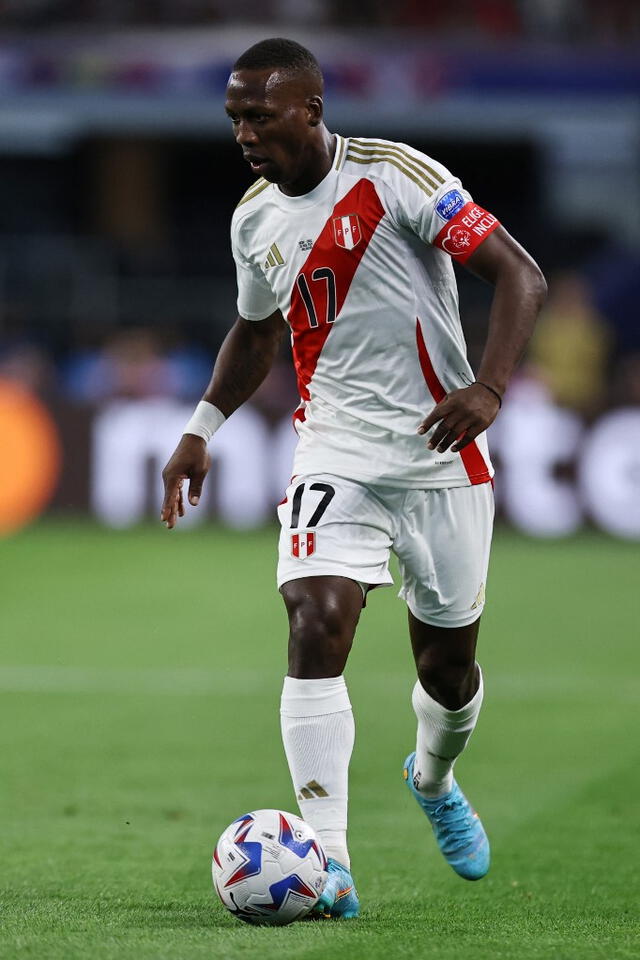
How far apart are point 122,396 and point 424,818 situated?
1050cm

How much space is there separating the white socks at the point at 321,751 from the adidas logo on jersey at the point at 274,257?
1207mm

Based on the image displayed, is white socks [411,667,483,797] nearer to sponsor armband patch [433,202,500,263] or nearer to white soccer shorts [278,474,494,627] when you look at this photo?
white soccer shorts [278,474,494,627]

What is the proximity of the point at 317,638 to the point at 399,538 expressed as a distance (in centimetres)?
53

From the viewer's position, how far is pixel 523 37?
22.5 m

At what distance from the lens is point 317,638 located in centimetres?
442

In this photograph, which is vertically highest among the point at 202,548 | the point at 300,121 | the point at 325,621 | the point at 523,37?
the point at 523,37

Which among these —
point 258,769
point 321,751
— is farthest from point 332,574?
point 258,769

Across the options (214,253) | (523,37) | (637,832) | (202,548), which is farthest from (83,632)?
(523,37)

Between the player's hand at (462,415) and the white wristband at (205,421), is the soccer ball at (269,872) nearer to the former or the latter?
the player's hand at (462,415)

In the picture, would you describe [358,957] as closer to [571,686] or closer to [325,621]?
[325,621]

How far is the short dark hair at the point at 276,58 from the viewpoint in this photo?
15.0 ft

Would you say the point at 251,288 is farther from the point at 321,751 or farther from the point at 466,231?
the point at 321,751

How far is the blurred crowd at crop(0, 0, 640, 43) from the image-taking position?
2244 centimetres

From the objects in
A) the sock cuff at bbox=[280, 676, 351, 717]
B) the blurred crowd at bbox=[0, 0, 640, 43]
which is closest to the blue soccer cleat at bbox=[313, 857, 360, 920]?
the sock cuff at bbox=[280, 676, 351, 717]
